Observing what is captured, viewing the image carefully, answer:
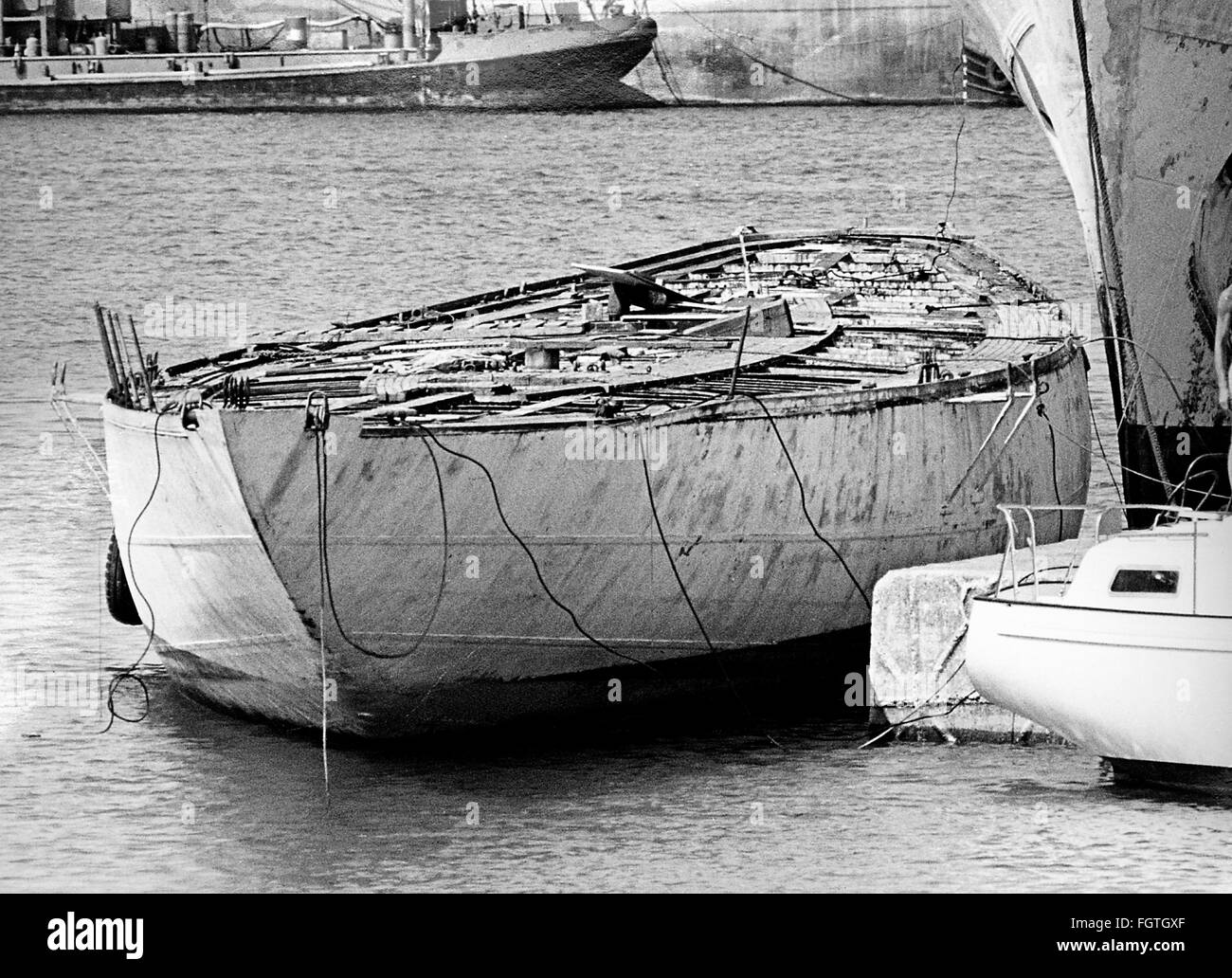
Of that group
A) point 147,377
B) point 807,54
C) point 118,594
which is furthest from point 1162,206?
point 807,54

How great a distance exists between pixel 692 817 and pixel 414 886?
230 centimetres

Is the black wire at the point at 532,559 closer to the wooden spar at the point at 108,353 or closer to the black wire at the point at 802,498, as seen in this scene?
the black wire at the point at 802,498

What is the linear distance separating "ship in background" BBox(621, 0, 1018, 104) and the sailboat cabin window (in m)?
100

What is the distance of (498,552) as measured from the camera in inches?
769

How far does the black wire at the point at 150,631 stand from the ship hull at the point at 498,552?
0.14 ft

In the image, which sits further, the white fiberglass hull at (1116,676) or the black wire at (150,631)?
the black wire at (150,631)

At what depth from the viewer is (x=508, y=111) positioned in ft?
413

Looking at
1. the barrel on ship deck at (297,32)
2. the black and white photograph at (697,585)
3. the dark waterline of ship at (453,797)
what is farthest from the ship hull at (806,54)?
the black and white photograph at (697,585)

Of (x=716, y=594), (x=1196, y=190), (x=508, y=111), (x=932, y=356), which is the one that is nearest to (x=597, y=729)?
(x=716, y=594)

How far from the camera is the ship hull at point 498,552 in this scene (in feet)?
63.1

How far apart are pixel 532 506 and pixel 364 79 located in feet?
357

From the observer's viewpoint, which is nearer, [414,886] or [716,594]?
[414,886]
